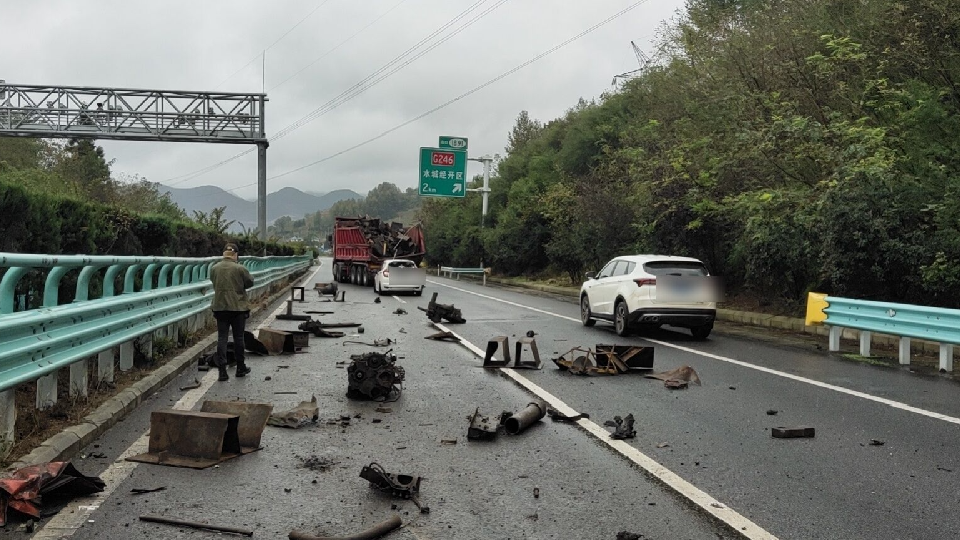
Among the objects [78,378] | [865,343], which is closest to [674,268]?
[865,343]

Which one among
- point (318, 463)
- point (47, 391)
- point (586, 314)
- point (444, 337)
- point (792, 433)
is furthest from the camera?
point (586, 314)

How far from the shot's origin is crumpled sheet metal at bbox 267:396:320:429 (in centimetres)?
722

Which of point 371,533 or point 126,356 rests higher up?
point 126,356

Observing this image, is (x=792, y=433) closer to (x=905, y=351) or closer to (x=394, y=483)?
(x=394, y=483)

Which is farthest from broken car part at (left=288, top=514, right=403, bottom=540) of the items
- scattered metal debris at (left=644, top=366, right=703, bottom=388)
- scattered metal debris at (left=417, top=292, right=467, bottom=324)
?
scattered metal debris at (left=417, top=292, right=467, bottom=324)

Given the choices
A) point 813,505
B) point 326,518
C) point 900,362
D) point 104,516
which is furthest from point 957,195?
point 104,516

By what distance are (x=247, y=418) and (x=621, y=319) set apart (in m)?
10.2

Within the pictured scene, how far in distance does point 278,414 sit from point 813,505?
4.58m

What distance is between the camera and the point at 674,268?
50.3 feet

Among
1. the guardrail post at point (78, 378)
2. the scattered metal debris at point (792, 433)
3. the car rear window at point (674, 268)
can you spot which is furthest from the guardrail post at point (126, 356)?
the car rear window at point (674, 268)

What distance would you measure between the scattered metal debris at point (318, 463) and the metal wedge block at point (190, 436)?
578mm

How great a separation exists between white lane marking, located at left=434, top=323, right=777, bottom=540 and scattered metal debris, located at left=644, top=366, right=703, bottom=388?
1.69m

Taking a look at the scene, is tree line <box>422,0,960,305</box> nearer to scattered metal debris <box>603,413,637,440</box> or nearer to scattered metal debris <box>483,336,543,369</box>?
scattered metal debris <box>483,336,543,369</box>

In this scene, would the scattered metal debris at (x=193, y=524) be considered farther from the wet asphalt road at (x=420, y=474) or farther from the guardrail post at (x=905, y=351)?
the guardrail post at (x=905, y=351)
